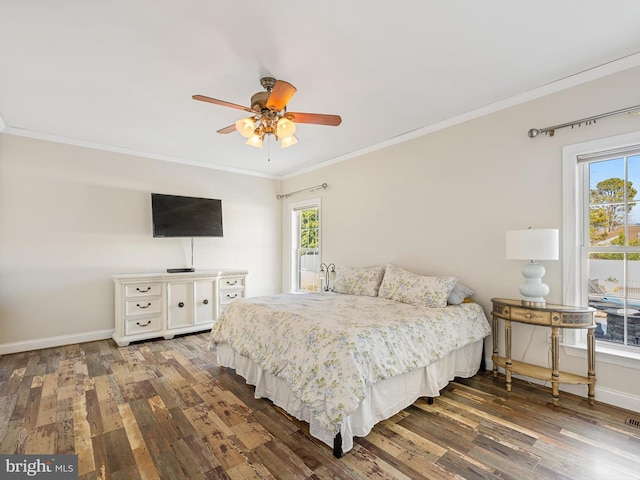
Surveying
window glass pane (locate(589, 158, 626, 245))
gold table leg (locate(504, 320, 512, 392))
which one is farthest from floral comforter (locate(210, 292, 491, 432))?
window glass pane (locate(589, 158, 626, 245))

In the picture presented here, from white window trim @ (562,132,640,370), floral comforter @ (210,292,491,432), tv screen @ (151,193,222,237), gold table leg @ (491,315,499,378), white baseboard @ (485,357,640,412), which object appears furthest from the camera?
tv screen @ (151,193,222,237)

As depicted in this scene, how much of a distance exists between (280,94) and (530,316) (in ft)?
8.43

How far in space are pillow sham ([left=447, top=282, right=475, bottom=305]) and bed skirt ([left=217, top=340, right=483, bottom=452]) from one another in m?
0.41

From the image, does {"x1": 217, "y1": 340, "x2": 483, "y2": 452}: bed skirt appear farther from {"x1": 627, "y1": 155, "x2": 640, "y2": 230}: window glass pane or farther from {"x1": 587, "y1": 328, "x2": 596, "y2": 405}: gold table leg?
{"x1": 627, "y1": 155, "x2": 640, "y2": 230}: window glass pane

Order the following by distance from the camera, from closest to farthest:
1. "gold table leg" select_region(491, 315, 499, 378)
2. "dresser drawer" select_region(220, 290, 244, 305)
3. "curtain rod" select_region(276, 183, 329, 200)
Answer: "gold table leg" select_region(491, 315, 499, 378) → "dresser drawer" select_region(220, 290, 244, 305) → "curtain rod" select_region(276, 183, 329, 200)

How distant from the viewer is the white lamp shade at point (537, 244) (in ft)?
7.98

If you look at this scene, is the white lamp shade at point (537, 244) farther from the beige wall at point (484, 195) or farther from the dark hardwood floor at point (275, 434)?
the dark hardwood floor at point (275, 434)

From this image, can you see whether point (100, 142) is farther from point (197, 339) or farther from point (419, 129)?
point (419, 129)

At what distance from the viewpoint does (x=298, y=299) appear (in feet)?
10.6

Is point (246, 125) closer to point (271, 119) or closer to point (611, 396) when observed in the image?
point (271, 119)

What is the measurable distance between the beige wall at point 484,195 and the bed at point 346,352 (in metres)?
0.47

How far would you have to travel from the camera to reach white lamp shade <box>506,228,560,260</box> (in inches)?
95.7

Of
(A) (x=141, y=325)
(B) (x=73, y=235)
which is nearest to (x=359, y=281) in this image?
(A) (x=141, y=325)

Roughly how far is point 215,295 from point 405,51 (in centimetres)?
382
